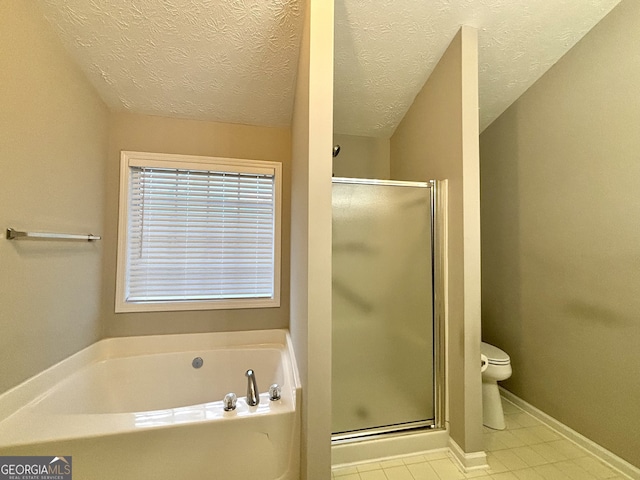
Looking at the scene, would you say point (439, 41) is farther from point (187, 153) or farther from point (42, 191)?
point (42, 191)

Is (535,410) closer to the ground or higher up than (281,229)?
closer to the ground

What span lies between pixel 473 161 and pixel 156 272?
2261mm

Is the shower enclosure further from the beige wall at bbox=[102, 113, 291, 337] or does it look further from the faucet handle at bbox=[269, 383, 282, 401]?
the beige wall at bbox=[102, 113, 291, 337]

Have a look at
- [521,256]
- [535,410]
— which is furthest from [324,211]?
Answer: [535,410]

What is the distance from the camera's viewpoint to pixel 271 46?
5.17 feet

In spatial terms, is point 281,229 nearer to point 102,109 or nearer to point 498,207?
point 102,109

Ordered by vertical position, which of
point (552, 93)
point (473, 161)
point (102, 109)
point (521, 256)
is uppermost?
point (552, 93)

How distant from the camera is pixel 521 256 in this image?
6.66 feet

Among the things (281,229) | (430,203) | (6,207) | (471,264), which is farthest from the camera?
(281,229)

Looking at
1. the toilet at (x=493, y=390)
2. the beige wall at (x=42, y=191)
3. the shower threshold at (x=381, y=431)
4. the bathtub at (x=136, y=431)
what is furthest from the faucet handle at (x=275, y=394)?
the toilet at (x=493, y=390)

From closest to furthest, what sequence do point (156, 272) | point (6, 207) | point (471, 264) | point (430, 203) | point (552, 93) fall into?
1. point (6, 207)
2. point (471, 264)
3. point (430, 203)
4. point (552, 93)
5. point (156, 272)

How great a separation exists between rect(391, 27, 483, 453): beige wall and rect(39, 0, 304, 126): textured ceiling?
0.98 m

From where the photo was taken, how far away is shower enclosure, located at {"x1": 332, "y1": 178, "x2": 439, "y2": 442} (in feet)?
5.19

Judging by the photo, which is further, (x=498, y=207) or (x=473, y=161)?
(x=498, y=207)
